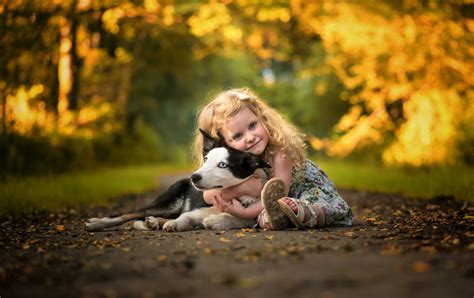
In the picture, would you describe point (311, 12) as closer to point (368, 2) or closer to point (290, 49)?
point (368, 2)

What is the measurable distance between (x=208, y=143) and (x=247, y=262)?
2306 millimetres

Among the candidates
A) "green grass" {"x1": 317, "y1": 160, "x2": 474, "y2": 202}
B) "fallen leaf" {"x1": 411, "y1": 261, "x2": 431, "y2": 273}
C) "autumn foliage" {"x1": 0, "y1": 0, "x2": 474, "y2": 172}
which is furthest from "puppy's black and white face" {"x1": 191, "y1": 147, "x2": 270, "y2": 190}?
"autumn foliage" {"x1": 0, "y1": 0, "x2": 474, "y2": 172}

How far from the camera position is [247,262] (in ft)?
13.9

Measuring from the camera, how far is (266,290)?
336 cm

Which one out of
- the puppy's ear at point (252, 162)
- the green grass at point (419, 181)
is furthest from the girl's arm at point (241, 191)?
the green grass at point (419, 181)

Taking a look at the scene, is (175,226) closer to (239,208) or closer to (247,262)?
(239,208)

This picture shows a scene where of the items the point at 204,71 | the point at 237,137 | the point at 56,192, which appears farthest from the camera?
the point at 204,71

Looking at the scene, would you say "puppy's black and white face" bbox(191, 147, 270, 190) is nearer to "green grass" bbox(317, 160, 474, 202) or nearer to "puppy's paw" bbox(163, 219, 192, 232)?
"puppy's paw" bbox(163, 219, 192, 232)

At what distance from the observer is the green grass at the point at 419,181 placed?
32.2 feet

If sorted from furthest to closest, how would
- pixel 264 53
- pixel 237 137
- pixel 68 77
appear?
pixel 264 53
pixel 68 77
pixel 237 137

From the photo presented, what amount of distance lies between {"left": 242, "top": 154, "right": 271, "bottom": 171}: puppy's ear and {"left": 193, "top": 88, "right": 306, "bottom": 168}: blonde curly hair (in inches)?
14.0

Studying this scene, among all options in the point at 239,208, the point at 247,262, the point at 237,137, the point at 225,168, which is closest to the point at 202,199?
the point at 239,208

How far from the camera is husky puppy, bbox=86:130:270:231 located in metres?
5.99

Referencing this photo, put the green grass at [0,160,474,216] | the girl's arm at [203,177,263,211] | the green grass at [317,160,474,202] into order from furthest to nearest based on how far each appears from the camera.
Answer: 1. the green grass at [317,160,474,202]
2. the green grass at [0,160,474,216]
3. the girl's arm at [203,177,263,211]
